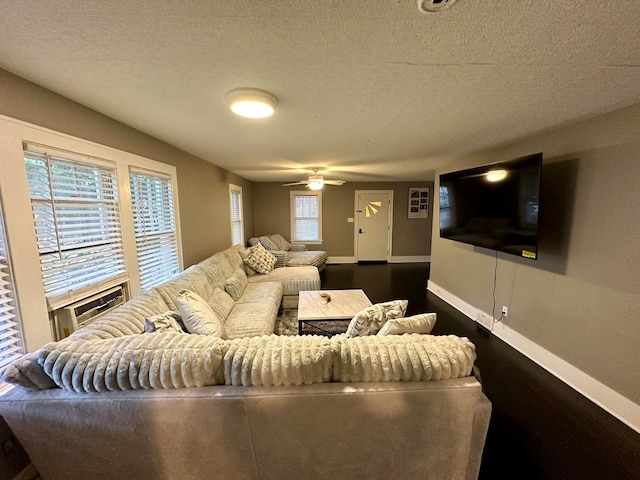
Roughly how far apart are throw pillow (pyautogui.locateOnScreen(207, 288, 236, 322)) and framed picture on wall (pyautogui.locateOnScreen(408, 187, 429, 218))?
5.27 meters

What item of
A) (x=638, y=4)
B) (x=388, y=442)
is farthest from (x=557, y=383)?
(x=638, y=4)

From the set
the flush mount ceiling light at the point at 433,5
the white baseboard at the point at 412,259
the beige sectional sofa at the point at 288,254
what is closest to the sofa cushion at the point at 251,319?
the beige sectional sofa at the point at 288,254

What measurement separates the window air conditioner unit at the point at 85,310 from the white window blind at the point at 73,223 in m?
0.06

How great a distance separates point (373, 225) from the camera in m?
6.57

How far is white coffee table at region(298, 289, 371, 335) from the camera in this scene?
8.11 ft

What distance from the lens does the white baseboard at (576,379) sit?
66.8 inches

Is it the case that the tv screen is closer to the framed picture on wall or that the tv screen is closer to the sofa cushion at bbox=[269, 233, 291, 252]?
the framed picture on wall

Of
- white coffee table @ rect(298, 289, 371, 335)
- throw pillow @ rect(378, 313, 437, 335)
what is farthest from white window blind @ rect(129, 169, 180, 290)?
throw pillow @ rect(378, 313, 437, 335)

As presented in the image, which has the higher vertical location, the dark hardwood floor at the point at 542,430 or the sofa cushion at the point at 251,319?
the sofa cushion at the point at 251,319

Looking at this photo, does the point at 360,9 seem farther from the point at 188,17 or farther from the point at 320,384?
the point at 320,384

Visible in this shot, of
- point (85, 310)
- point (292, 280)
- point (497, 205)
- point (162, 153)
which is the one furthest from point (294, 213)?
point (85, 310)

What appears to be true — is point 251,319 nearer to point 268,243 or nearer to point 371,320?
point 371,320

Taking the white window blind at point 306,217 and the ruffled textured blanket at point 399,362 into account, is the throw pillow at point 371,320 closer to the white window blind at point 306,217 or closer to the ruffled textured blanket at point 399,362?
the ruffled textured blanket at point 399,362

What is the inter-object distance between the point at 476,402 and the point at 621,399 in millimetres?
1590
